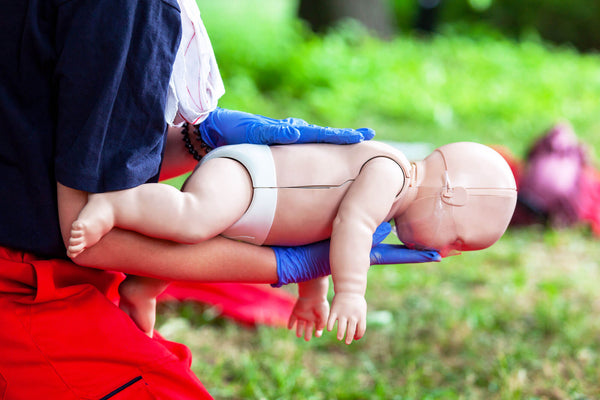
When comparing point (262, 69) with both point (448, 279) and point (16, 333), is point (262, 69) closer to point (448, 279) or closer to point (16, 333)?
point (448, 279)

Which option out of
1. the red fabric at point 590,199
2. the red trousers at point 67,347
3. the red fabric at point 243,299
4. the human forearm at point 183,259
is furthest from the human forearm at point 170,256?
the red fabric at point 590,199

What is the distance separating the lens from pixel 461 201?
1.61 metres

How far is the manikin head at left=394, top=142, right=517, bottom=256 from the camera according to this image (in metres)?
1.61

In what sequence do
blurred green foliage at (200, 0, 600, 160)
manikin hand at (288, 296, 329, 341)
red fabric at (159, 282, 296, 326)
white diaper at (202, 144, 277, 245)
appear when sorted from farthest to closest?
blurred green foliage at (200, 0, 600, 160) → red fabric at (159, 282, 296, 326) → manikin hand at (288, 296, 329, 341) → white diaper at (202, 144, 277, 245)

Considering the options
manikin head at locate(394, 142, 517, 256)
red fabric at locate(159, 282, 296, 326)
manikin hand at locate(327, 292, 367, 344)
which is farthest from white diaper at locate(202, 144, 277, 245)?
red fabric at locate(159, 282, 296, 326)

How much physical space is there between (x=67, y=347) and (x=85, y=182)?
1.34 feet

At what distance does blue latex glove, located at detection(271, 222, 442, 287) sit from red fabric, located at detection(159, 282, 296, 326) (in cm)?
153

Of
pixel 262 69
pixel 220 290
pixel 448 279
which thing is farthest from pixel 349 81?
pixel 220 290

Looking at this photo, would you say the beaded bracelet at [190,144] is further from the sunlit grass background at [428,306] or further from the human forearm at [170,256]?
the sunlit grass background at [428,306]

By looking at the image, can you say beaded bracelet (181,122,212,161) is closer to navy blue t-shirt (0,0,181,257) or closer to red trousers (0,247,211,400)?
navy blue t-shirt (0,0,181,257)

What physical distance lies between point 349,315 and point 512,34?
459 inches

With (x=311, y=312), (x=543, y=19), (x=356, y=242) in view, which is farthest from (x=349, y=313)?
(x=543, y=19)

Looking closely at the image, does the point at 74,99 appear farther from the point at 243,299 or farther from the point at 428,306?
the point at 428,306

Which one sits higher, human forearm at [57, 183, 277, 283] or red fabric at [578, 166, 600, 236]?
human forearm at [57, 183, 277, 283]
